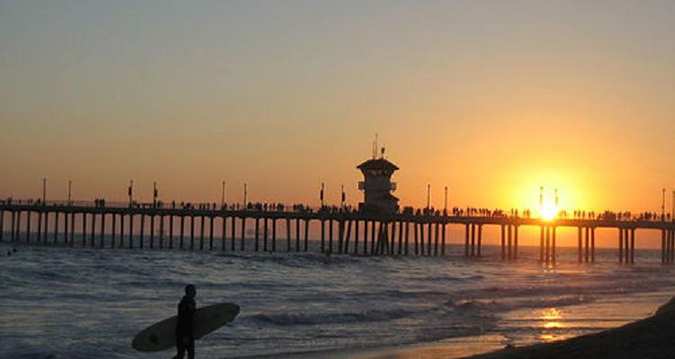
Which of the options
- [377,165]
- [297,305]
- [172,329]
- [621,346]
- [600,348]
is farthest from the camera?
[377,165]

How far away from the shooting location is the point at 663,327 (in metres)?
15.6

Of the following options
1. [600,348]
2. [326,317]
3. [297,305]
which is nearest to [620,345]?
[600,348]

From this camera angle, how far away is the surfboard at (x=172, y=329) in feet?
52.0

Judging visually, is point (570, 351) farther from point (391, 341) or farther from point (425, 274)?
point (425, 274)

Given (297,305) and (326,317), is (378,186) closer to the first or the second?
(297,305)

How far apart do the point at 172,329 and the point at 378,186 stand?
Result: 60.2m

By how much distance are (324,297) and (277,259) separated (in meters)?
30.7

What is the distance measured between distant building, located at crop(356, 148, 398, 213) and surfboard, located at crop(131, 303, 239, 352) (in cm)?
5808

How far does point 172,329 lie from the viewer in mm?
15922

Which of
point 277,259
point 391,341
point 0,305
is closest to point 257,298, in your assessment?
point 0,305

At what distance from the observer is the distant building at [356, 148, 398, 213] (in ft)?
246

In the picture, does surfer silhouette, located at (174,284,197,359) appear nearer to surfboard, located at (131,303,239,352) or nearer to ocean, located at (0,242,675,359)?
surfboard, located at (131,303,239,352)

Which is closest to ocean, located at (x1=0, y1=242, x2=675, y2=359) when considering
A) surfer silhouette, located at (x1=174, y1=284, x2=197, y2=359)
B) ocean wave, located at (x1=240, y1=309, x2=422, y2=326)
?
ocean wave, located at (x1=240, y1=309, x2=422, y2=326)

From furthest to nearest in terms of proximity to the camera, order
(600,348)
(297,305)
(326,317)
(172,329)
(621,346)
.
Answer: (297,305)
(326,317)
(172,329)
(600,348)
(621,346)
